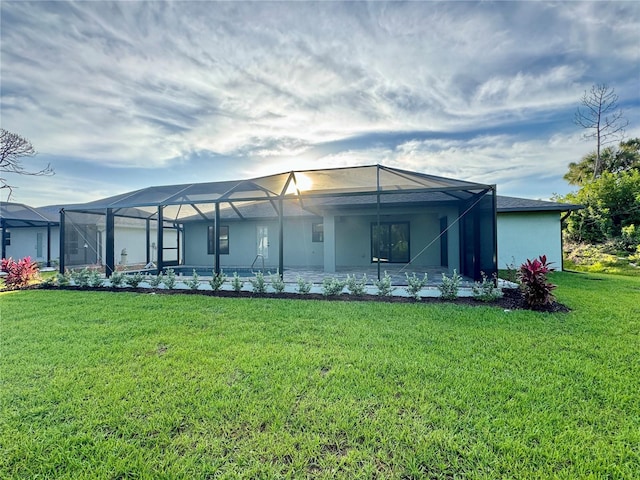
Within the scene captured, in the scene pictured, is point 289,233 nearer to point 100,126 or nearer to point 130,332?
point 100,126

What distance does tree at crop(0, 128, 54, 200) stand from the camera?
12.7m

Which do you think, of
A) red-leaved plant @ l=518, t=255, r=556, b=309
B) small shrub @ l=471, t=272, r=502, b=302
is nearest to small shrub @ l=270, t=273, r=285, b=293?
small shrub @ l=471, t=272, r=502, b=302

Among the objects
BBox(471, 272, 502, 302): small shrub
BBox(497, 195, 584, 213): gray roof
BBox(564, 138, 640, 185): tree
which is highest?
BBox(564, 138, 640, 185): tree

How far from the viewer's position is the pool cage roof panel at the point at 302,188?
26.1ft

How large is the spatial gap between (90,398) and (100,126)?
9272 mm

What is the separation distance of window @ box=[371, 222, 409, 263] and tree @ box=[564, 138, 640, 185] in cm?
1666

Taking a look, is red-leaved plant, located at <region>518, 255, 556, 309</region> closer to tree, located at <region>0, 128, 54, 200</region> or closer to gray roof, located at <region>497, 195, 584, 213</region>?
gray roof, located at <region>497, 195, 584, 213</region>

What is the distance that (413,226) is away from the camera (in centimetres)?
1337

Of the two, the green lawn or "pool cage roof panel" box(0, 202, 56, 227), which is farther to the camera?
"pool cage roof panel" box(0, 202, 56, 227)

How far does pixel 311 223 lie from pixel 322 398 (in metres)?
12.0

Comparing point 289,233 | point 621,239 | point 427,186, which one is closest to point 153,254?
point 289,233

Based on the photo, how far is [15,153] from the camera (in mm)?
12898

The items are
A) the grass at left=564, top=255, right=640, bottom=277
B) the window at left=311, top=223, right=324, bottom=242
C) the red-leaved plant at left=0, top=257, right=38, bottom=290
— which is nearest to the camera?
the red-leaved plant at left=0, top=257, right=38, bottom=290

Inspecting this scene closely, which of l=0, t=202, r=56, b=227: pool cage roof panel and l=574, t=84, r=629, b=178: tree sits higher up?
l=574, t=84, r=629, b=178: tree
